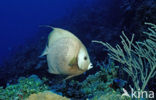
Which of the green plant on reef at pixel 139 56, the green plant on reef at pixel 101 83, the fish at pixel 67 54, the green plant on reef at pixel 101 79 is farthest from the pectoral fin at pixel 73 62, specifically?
the green plant on reef at pixel 101 79

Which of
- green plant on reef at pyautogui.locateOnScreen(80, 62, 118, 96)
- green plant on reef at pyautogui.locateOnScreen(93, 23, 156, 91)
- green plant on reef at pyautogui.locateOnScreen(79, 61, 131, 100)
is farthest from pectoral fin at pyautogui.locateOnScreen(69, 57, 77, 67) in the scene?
green plant on reef at pyautogui.locateOnScreen(80, 62, 118, 96)

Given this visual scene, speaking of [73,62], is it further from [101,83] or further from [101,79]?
[101,79]

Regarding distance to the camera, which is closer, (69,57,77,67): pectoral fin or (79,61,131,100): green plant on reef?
(69,57,77,67): pectoral fin

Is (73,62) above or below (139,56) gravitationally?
above

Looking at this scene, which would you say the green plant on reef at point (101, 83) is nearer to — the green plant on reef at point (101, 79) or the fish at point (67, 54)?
the green plant on reef at point (101, 79)

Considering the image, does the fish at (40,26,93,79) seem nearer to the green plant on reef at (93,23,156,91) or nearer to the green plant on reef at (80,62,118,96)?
the green plant on reef at (93,23,156,91)

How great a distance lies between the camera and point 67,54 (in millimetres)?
1825

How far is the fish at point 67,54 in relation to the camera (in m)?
1.74

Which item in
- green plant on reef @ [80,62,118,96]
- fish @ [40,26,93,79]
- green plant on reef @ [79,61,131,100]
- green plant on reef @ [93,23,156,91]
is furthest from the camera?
green plant on reef @ [80,62,118,96]

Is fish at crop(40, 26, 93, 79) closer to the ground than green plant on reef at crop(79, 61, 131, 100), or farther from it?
farther from it

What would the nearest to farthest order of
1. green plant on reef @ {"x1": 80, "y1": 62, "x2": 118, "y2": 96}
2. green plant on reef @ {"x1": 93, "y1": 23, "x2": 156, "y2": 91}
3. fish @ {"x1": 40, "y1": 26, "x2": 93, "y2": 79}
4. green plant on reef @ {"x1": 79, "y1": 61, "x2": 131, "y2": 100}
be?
1. fish @ {"x1": 40, "y1": 26, "x2": 93, "y2": 79}
2. green plant on reef @ {"x1": 93, "y1": 23, "x2": 156, "y2": 91}
3. green plant on reef @ {"x1": 79, "y1": 61, "x2": 131, "y2": 100}
4. green plant on reef @ {"x1": 80, "y1": 62, "x2": 118, "y2": 96}

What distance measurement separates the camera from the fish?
174cm

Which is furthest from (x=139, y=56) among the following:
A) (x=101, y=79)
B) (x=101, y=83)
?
(x=101, y=79)

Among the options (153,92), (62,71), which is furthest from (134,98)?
(62,71)
